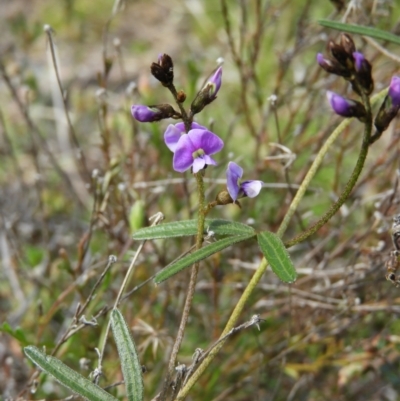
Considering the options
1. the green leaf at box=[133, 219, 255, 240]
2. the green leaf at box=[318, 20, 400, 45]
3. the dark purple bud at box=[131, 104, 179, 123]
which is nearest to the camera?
the dark purple bud at box=[131, 104, 179, 123]

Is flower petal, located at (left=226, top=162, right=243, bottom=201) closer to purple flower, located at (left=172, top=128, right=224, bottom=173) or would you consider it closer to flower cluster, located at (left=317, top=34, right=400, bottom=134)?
purple flower, located at (left=172, top=128, right=224, bottom=173)

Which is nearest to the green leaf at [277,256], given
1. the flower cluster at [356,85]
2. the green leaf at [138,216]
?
the flower cluster at [356,85]

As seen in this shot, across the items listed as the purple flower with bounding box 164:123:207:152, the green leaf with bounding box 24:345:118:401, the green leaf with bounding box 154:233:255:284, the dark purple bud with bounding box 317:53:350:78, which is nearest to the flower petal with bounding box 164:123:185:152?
the purple flower with bounding box 164:123:207:152

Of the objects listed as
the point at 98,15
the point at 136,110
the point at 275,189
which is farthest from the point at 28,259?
the point at 98,15

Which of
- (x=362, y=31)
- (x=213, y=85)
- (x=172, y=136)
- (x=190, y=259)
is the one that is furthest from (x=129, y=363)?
(x=362, y=31)

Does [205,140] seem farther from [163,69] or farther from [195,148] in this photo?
[163,69]

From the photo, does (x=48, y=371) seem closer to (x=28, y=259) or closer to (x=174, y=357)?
(x=174, y=357)
